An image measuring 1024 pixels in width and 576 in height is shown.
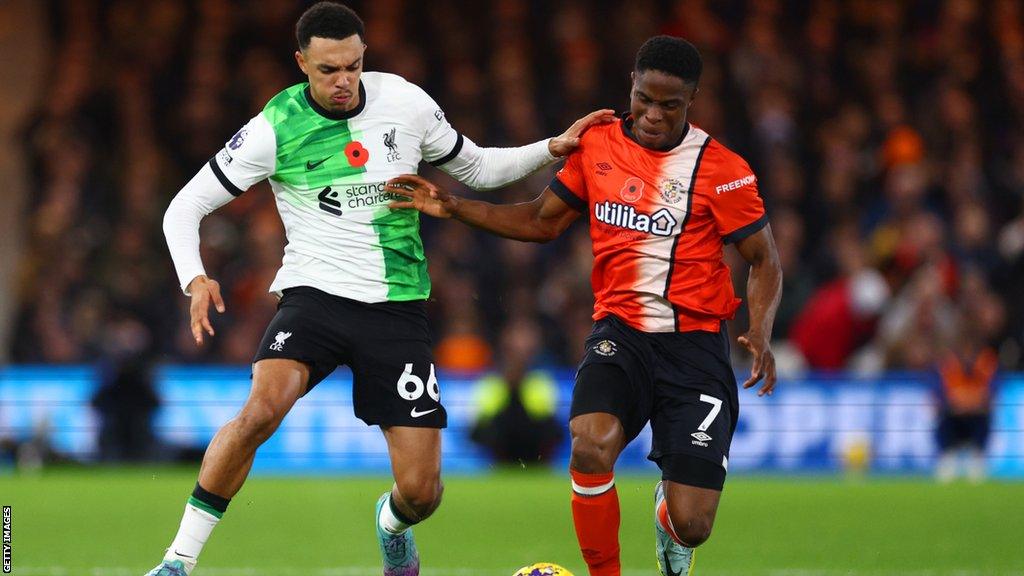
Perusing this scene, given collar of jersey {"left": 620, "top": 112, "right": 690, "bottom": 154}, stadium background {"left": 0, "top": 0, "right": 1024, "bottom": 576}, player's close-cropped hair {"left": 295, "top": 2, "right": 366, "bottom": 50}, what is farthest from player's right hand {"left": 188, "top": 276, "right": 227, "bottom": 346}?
stadium background {"left": 0, "top": 0, "right": 1024, "bottom": 576}

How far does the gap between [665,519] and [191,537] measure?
2.19 metres

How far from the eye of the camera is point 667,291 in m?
7.31

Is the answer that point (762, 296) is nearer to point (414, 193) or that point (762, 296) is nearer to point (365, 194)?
point (414, 193)

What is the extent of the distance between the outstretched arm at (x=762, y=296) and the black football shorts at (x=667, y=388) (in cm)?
22

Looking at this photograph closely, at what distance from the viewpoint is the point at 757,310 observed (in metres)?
7.28

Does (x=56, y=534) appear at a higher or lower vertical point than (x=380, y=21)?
lower

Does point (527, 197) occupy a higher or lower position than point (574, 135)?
lower

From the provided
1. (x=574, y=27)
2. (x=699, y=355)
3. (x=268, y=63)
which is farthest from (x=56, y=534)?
(x=574, y=27)

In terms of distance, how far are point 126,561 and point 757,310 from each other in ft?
13.5

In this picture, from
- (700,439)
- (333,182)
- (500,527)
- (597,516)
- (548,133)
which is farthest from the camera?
(548,133)

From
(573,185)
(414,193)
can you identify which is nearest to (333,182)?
(414,193)

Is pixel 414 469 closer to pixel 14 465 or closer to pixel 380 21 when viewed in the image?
pixel 14 465

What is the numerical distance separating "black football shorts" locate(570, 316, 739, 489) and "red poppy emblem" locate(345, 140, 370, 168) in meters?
1.31

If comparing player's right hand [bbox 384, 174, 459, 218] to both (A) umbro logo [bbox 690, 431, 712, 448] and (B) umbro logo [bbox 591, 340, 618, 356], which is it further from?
(A) umbro logo [bbox 690, 431, 712, 448]
